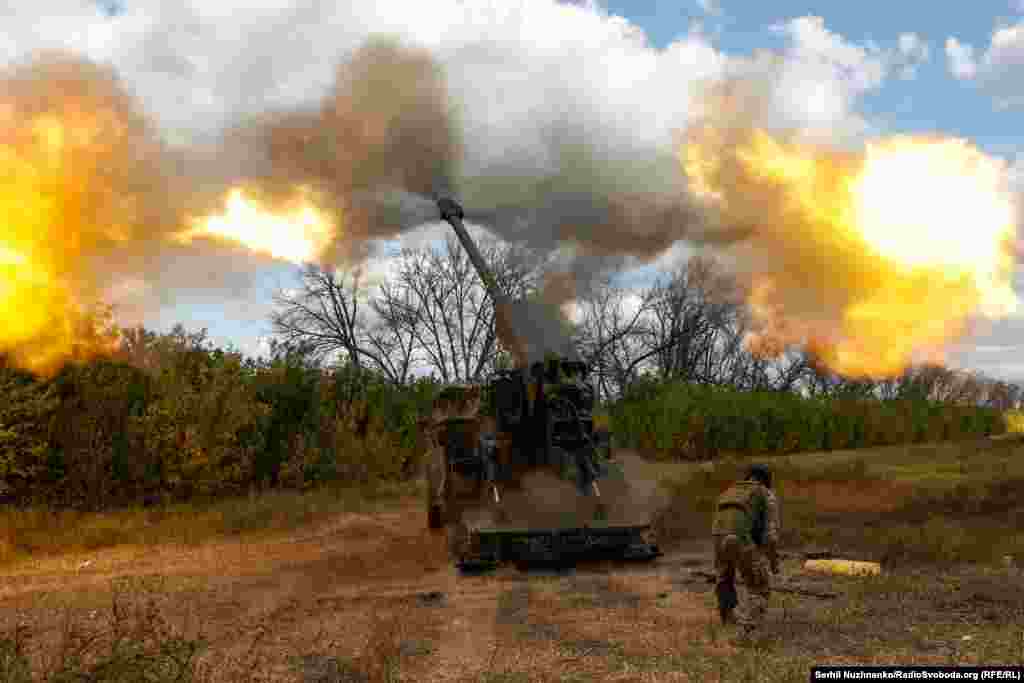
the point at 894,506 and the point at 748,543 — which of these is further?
the point at 894,506

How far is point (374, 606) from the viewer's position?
10.8 metres

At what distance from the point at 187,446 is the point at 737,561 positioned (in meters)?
14.5

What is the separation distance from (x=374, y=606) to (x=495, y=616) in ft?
5.03

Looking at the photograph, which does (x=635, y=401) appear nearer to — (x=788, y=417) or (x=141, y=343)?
(x=788, y=417)

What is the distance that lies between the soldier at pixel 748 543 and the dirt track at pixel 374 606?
0.64 metres

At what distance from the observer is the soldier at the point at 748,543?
333 inches

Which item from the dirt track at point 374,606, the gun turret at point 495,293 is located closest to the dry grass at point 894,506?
the dirt track at point 374,606

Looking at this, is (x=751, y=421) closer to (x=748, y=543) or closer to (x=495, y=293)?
(x=495, y=293)

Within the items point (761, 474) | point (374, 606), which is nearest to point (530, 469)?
point (374, 606)

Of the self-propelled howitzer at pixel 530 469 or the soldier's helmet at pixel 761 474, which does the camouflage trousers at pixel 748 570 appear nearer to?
the soldier's helmet at pixel 761 474

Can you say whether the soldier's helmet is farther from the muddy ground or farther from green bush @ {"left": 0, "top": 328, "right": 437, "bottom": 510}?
green bush @ {"left": 0, "top": 328, "right": 437, "bottom": 510}

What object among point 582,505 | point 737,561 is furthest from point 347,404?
point 737,561

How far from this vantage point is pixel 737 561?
854 centimetres

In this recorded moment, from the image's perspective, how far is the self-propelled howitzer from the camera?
12438 millimetres
